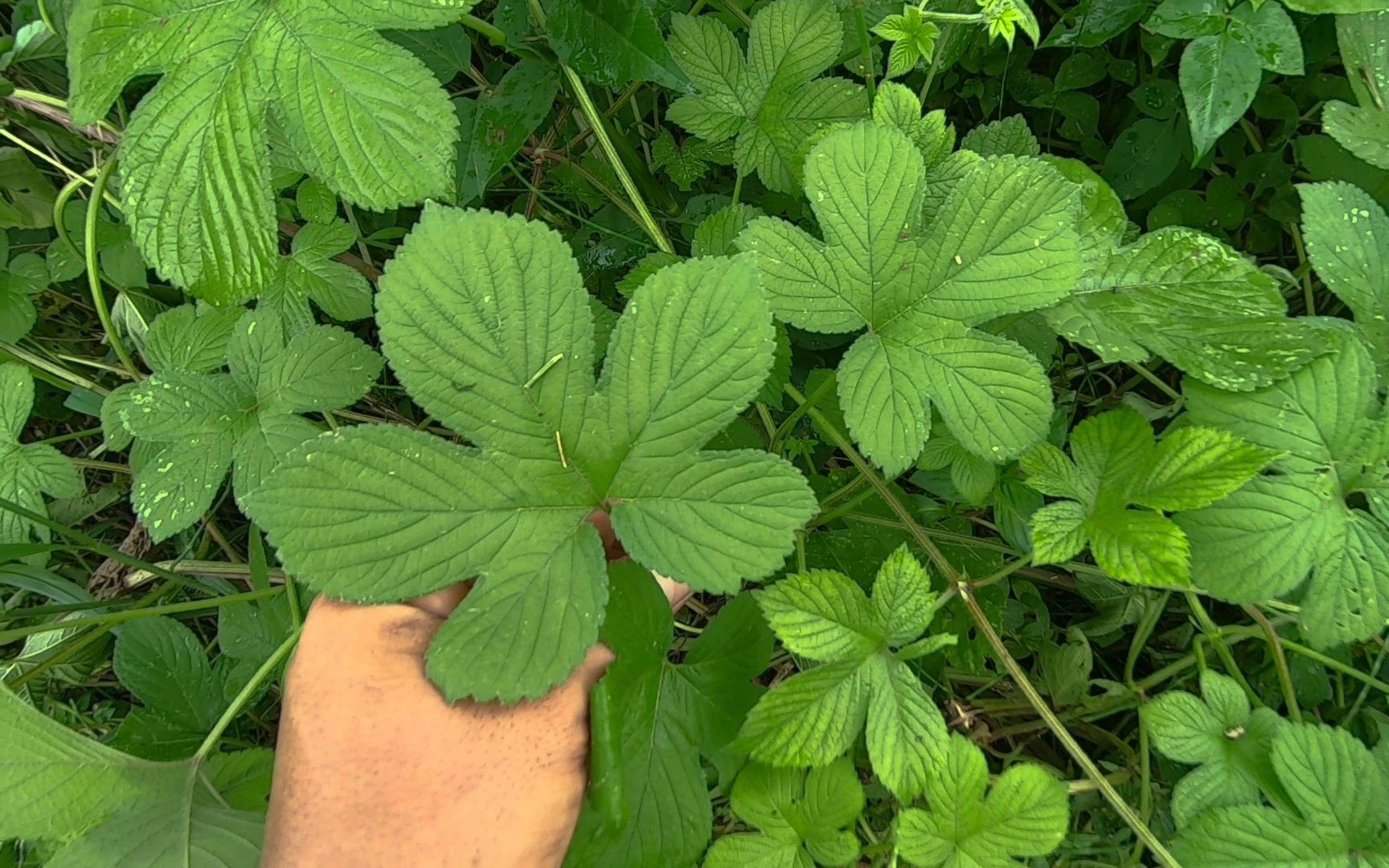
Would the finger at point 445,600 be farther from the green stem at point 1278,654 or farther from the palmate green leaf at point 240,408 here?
the green stem at point 1278,654

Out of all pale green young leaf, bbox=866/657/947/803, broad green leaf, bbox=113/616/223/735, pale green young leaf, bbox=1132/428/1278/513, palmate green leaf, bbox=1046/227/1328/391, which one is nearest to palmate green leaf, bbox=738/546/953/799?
pale green young leaf, bbox=866/657/947/803

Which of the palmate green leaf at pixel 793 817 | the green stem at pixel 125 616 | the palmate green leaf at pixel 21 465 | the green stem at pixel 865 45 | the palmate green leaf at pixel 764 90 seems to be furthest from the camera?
the palmate green leaf at pixel 21 465

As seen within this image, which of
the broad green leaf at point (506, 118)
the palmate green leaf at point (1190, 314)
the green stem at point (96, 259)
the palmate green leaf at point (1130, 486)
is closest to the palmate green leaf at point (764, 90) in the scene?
the broad green leaf at point (506, 118)

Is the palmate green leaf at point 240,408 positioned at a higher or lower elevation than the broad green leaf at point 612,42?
Answer: lower

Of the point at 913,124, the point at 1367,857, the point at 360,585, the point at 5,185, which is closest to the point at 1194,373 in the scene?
the point at 913,124

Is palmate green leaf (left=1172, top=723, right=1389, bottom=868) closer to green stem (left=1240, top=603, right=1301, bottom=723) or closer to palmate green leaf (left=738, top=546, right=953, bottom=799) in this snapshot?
green stem (left=1240, top=603, right=1301, bottom=723)

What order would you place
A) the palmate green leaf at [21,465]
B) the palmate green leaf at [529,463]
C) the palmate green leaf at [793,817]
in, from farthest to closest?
1. the palmate green leaf at [21,465]
2. the palmate green leaf at [793,817]
3. the palmate green leaf at [529,463]

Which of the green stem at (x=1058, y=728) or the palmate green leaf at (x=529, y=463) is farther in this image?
the green stem at (x=1058, y=728)

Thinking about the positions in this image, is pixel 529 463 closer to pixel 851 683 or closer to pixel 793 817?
pixel 851 683
